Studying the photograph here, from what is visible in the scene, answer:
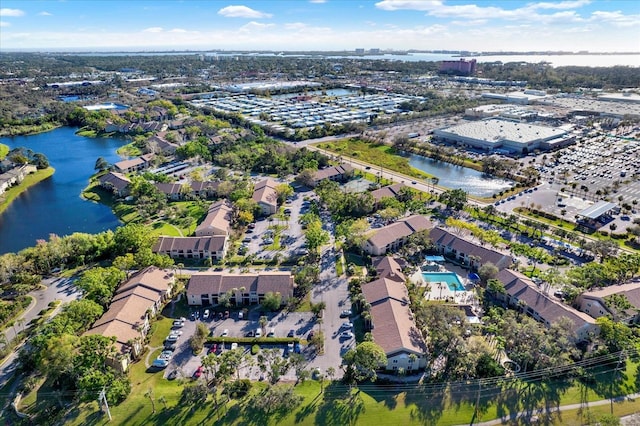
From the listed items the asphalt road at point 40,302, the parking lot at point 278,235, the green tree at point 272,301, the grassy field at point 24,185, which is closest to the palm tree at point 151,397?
the asphalt road at point 40,302

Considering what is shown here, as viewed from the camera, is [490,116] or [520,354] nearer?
[520,354]

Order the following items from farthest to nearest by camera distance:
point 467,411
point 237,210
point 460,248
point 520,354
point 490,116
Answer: point 490,116 < point 237,210 < point 460,248 < point 520,354 < point 467,411

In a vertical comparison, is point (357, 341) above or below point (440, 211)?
below

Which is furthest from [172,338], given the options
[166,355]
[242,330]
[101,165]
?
[101,165]

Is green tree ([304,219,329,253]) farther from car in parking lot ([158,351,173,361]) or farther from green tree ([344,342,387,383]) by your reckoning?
car in parking lot ([158,351,173,361])

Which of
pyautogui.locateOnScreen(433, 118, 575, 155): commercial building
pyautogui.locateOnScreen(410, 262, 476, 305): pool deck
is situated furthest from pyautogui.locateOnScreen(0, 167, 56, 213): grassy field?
pyautogui.locateOnScreen(433, 118, 575, 155): commercial building

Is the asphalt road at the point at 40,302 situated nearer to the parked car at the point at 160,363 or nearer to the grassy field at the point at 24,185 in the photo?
the parked car at the point at 160,363

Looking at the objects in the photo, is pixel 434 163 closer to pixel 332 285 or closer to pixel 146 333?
pixel 332 285

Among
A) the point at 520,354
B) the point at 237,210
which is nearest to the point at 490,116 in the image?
the point at 237,210
